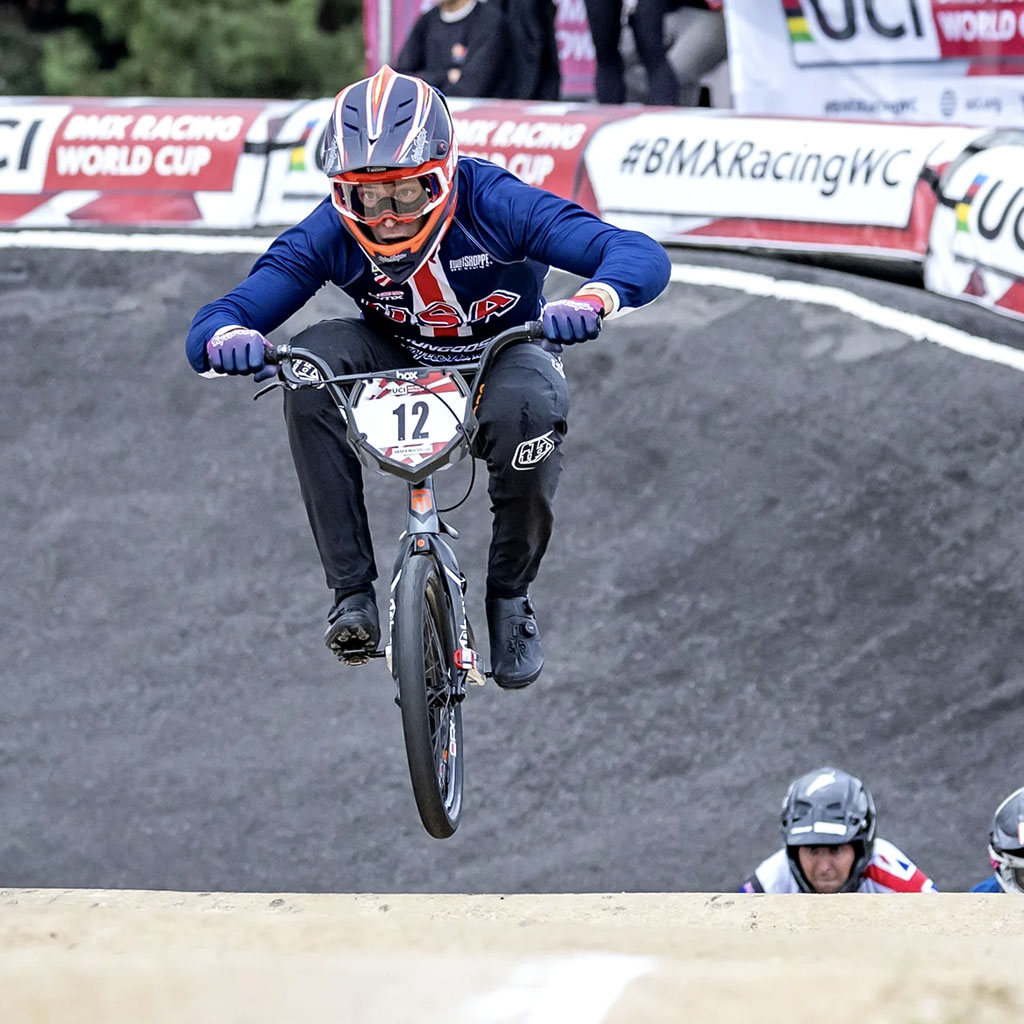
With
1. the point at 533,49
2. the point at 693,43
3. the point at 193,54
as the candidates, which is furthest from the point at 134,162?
the point at 193,54

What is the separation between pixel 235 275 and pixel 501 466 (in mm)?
7155

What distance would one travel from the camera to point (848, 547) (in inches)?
369

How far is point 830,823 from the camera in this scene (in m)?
7.07

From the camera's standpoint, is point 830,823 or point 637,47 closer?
point 830,823

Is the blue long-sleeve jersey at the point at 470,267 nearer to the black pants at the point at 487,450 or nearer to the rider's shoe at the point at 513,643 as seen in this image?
the black pants at the point at 487,450

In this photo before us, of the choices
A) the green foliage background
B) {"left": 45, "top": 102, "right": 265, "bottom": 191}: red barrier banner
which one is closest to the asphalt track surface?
{"left": 45, "top": 102, "right": 265, "bottom": 191}: red barrier banner

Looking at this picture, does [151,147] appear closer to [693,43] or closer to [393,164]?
[693,43]

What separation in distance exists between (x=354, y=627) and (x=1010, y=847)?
3153 mm

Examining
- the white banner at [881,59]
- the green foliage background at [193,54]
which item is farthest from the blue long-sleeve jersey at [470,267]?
the green foliage background at [193,54]

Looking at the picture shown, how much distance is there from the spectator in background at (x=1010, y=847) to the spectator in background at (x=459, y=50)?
276 inches

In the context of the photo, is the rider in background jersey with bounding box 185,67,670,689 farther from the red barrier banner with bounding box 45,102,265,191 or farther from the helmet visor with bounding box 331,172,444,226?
the red barrier banner with bounding box 45,102,265,191

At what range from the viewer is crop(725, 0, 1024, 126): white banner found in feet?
35.3

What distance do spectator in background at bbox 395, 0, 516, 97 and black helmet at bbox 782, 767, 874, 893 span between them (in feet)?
21.5

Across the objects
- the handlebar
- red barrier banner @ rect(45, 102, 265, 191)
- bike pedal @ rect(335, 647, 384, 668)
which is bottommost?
red barrier banner @ rect(45, 102, 265, 191)
